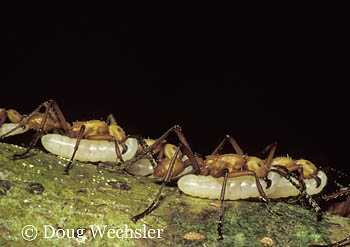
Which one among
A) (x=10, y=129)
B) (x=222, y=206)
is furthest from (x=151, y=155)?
(x=10, y=129)

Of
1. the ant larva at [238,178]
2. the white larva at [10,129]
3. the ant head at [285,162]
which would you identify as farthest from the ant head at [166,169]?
the white larva at [10,129]

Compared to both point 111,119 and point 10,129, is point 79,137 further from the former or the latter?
point 10,129

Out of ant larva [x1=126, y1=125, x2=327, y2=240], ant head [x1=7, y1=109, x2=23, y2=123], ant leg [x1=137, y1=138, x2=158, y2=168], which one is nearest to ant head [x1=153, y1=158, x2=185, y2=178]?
ant larva [x1=126, y1=125, x2=327, y2=240]

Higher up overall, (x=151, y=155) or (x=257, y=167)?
(x=151, y=155)

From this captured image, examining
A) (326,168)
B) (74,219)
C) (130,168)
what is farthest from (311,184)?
(74,219)

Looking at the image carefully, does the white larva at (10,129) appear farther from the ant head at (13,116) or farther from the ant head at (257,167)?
the ant head at (257,167)

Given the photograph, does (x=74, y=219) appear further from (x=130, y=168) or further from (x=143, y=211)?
(x=130, y=168)
